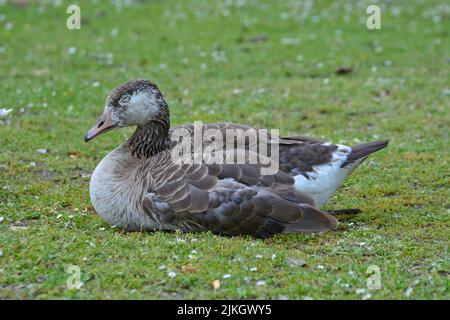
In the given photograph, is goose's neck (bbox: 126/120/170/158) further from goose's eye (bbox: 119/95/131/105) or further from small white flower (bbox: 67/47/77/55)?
small white flower (bbox: 67/47/77/55)

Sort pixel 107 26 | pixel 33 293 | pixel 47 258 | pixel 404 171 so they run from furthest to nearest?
pixel 107 26 < pixel 404 171 < pixel 47 258 < pixel 33 293

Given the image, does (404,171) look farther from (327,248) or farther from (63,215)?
(63,215)

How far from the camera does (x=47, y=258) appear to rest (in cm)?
655

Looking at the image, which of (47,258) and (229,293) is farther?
(47,258)

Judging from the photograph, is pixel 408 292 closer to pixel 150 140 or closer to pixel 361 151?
pixel 361 151

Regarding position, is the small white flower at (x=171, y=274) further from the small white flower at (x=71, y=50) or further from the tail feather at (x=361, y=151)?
the small white flower at (x=71, y=50)

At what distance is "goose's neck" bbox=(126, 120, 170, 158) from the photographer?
8.25 meters

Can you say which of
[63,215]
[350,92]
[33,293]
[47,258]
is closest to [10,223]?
[63,215]

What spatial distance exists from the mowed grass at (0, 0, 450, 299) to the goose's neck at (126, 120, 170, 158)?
915mm

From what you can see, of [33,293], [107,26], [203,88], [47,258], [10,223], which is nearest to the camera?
[33,293]

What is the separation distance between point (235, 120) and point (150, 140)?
410cm

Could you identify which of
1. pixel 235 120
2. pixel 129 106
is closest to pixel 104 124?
pixel 129 106

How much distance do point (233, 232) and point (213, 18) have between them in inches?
525

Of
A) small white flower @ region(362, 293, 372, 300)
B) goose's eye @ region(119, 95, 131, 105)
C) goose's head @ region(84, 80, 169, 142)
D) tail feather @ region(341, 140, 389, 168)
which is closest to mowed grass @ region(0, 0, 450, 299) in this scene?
small white flower @ region(362, 293, 372, 300)
